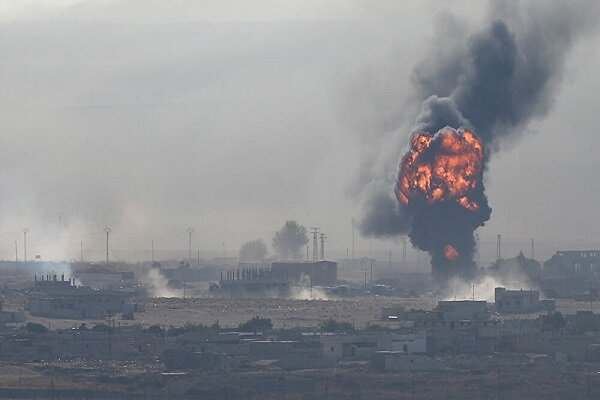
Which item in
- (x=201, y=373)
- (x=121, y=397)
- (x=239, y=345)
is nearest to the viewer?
(x=121, y=397)

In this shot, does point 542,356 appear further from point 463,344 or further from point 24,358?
point 24,358

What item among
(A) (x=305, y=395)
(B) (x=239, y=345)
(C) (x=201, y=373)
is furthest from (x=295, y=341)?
(A) (x=305, y=395)

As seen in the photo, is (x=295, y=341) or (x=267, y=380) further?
(x=295, y=341)

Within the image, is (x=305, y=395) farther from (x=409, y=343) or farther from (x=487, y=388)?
(x=409, y=343)

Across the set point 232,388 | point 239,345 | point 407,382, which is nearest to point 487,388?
point 407,382

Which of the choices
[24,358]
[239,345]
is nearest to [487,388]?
[239,345]

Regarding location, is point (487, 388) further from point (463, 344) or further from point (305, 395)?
point (463, 344)

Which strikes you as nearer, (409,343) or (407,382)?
(407,382)

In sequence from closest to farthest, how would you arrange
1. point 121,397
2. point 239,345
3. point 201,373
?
point 121,397 < point 201,373 < point 239,345
